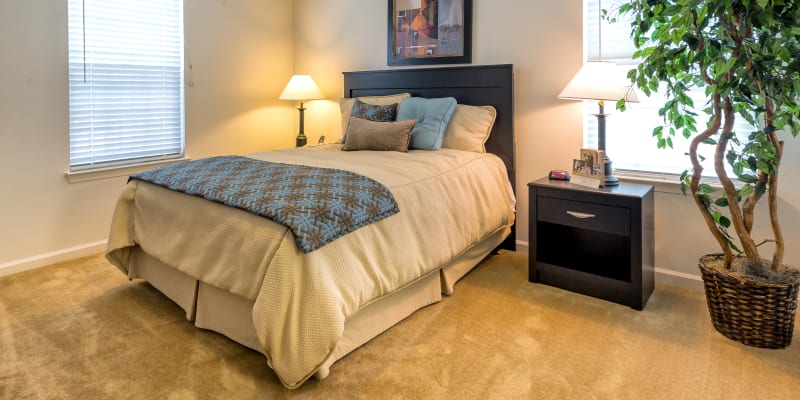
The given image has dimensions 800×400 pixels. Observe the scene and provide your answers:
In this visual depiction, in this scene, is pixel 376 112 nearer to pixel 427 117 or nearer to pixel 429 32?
pixel 427 117

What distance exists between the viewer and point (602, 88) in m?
2.50

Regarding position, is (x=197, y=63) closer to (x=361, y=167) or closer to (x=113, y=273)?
(x=113, y=273)

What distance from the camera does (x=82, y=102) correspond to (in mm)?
3242

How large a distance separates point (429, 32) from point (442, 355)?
2.57 meters

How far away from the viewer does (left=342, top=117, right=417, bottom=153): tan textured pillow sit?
3.15 m

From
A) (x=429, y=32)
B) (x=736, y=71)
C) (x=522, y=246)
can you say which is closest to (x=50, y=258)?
(x=429, y=32)

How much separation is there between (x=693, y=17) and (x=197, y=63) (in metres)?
3.49

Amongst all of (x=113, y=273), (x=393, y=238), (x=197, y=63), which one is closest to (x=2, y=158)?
(x=113, y=273)

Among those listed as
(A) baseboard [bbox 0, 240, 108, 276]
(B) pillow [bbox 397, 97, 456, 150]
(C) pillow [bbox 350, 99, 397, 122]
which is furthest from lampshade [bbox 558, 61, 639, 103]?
(A) baseboard [bbox 0, 240, 108, 276]

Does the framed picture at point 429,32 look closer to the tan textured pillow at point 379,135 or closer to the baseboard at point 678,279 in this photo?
the tan textured pillow at point 379,135

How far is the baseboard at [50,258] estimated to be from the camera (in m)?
2.98

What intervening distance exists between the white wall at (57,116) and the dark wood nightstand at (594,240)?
279 centimetres

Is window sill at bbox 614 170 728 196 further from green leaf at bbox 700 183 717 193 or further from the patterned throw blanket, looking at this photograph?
the patterned throw blanket

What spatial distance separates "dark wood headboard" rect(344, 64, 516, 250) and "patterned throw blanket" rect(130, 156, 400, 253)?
139cm
